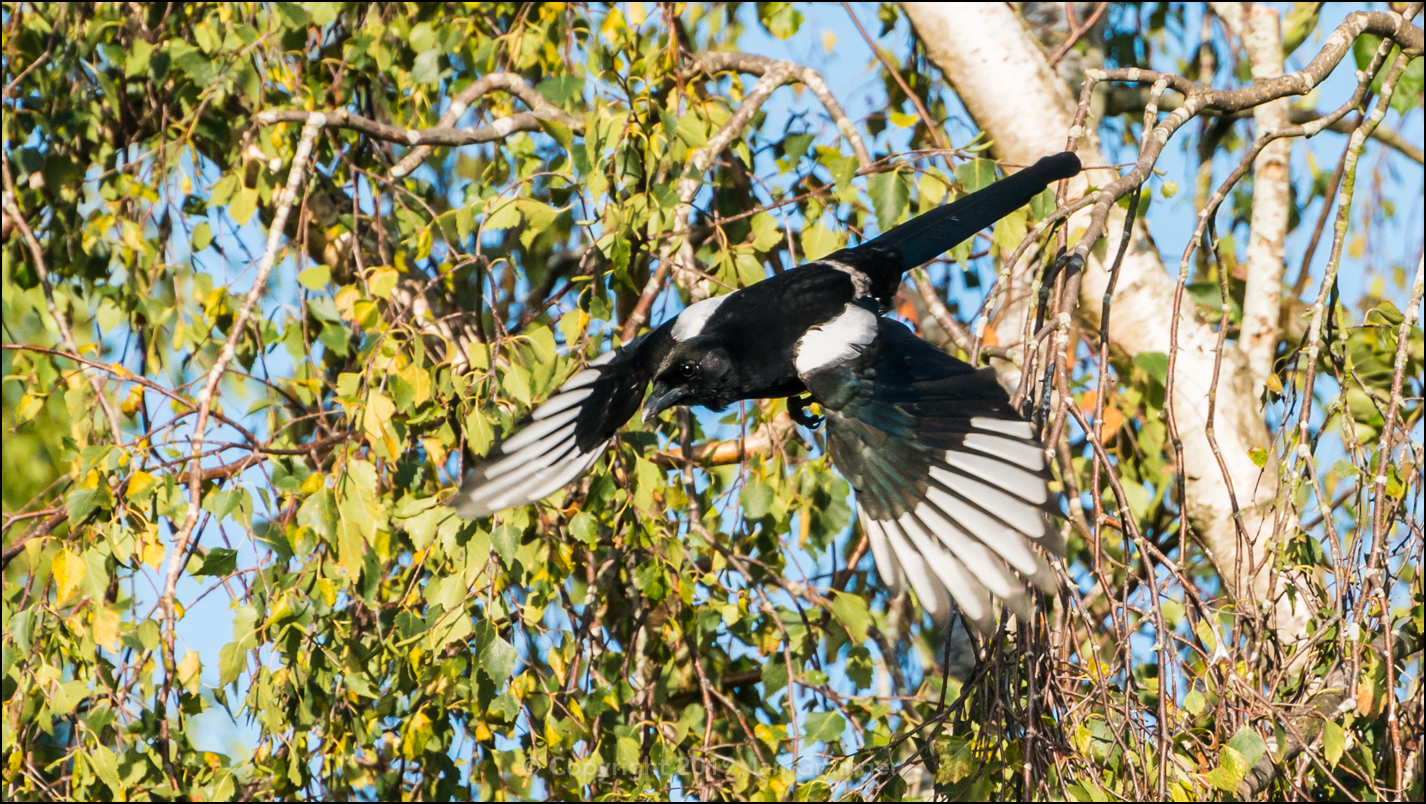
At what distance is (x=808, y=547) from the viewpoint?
235 centimetres

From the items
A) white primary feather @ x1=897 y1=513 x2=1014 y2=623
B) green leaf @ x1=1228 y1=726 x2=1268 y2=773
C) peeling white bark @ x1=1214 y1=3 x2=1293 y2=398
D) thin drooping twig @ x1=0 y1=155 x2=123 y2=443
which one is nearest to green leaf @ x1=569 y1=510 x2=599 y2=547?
white primary feather @ x1=897 y1=513 x2=1014 y2=623

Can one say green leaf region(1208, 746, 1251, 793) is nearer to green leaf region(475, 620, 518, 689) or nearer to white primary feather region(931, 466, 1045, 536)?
white primary feather region(931, 466, 1045, 536)

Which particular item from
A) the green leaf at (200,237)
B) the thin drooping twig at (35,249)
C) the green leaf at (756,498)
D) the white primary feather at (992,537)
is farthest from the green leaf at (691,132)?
the thin drooping twig at (35,249)

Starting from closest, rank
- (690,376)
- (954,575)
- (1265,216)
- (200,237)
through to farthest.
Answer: (954,575) < (690,376) < (200,237) < (1265,216)

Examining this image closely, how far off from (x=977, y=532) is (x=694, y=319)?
0.75 m

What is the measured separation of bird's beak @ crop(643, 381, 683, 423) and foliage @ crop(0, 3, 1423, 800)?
0.06 metres

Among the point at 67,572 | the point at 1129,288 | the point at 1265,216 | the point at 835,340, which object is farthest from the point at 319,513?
the point at 1265,216

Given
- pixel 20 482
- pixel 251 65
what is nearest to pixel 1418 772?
pixel 251 65

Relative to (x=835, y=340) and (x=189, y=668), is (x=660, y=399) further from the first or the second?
(x=189, y=668)

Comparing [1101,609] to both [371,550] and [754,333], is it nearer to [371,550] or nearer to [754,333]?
[754,333]

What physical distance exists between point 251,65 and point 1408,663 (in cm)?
230

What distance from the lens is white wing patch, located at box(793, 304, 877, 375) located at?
1.85 meters

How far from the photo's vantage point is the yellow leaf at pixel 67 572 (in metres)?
1.80

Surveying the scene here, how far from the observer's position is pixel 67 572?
182cm
